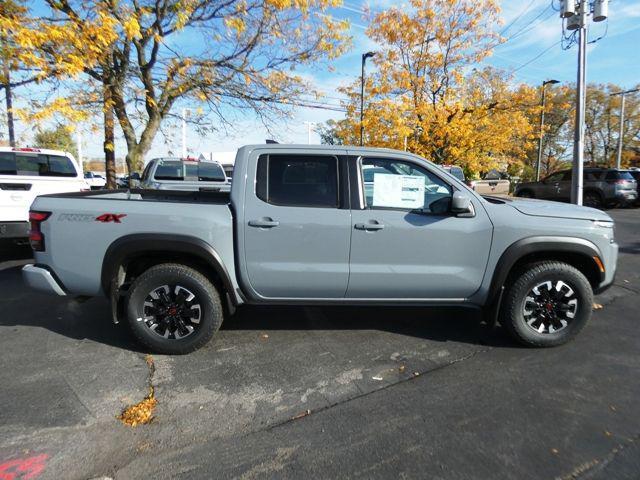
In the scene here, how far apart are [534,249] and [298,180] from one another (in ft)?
7.00

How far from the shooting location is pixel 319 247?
3.69 metres

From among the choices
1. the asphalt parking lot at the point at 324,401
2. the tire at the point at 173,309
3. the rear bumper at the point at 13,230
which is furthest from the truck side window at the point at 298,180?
the rear bumper at the point at 13,230

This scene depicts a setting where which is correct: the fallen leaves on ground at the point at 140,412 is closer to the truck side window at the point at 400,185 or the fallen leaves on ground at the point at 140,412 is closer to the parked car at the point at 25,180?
the truck side window at the point at 400,185

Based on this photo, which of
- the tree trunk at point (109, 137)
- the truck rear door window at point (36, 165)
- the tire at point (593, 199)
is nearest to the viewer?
the truck rear door window at point (36, 165)

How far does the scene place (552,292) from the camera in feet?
12.8

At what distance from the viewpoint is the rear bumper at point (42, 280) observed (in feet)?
12.1

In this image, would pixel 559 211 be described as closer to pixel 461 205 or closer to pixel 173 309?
pixel 461 205

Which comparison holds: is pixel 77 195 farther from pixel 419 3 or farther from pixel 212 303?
pixel 419 3

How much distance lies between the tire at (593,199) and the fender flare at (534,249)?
15.8m

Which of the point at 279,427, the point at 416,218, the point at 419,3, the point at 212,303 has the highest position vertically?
the point at 419,3

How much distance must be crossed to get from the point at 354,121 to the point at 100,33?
10.3 meters

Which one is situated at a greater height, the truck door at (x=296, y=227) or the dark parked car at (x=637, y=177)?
the dark parked car at (x=637, y=177)

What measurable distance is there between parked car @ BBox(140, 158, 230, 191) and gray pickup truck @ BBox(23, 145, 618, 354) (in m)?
5.77

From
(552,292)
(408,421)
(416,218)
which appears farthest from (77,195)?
(552,292)
